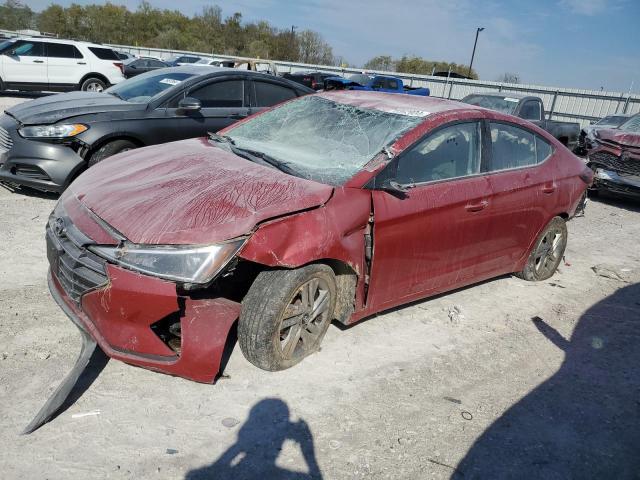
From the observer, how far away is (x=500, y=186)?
3.97m

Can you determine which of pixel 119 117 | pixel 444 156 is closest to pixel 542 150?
pixel 444 156

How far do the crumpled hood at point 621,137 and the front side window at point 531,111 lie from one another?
1850 millimetres

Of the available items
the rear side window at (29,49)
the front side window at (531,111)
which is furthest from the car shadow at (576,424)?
the rear side window at (29,49)

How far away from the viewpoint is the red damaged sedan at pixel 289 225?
8.52 feet

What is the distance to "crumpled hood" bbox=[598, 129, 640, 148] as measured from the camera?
839cm

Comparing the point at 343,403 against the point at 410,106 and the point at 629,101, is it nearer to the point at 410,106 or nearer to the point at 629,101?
the point at 410,106

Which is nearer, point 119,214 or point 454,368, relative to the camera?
point 119,214

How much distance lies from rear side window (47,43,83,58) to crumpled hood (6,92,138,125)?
9792mm

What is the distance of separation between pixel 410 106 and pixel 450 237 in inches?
41.1

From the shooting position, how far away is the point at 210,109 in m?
6.44

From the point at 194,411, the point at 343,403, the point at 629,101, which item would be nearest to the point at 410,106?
the point at 343,403

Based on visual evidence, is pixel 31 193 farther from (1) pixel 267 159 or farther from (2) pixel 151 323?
(2) pixel 151 323

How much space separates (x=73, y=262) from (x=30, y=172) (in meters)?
3.30

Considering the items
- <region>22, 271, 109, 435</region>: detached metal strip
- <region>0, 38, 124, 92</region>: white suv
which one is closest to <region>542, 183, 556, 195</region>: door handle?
<region>22, 271, 109, 435</region>: detached metal strip
